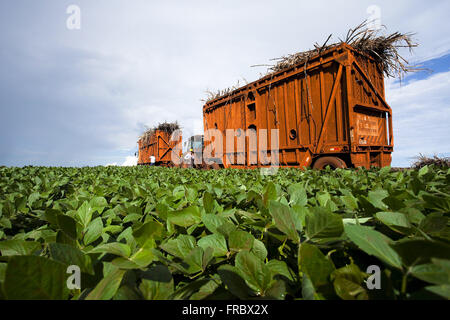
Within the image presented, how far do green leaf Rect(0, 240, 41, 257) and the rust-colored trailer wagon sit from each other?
7218mm

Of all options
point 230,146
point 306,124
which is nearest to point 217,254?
point 306,124

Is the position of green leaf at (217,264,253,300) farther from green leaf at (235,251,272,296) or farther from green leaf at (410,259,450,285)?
green leaf at (410,259,450,285)

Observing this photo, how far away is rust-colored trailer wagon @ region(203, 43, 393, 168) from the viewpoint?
22.0 feet

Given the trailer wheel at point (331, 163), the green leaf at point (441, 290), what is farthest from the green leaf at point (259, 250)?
the trailer wheel at point (331, 163)

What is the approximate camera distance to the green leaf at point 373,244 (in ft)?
1.34

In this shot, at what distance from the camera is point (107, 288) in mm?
395

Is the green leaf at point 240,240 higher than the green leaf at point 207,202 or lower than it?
lower

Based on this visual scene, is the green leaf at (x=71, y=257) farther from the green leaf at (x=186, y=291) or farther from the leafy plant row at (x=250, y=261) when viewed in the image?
the green leaf at (x=186, y=291)

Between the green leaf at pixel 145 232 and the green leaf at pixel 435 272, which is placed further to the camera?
the green leaf at pixel 145 232

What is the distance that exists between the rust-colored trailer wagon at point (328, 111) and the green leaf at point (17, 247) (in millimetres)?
7218

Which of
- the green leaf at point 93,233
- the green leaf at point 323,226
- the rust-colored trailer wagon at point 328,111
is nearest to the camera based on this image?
the green leaf at point 323,226

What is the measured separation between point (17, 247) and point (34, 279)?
37 cm

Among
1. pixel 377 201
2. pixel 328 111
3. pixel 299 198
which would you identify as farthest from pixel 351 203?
pixel 328 111

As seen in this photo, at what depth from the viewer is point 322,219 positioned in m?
0.55
